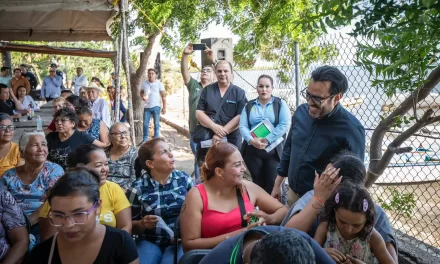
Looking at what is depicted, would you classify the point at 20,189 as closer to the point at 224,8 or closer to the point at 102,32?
the point at 102,32

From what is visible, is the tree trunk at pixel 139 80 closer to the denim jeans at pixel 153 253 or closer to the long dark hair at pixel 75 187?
the denim jeans at pixel 153 253

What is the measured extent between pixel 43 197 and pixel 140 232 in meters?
0.89

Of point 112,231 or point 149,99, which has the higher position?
point 149,99

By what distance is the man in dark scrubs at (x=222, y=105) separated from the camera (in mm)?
5090

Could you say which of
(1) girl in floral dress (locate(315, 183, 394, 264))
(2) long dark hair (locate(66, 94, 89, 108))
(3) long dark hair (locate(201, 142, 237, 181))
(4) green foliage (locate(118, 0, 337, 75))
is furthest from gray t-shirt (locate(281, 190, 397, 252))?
(4) green foliage (locate(118, 0, 337, 75))

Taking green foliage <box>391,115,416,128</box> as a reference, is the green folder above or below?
below

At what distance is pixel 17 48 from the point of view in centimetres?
888

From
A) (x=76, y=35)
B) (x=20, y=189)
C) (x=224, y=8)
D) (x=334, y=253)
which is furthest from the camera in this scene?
(x=224, y=8)

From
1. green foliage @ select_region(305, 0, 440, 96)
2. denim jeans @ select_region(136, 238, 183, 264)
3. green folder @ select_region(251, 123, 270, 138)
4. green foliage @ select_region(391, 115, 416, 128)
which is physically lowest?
denim jeans @ select_region(136, 238, 183, 264)

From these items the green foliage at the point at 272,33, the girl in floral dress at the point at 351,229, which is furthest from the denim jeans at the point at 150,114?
the girl in floral dress at the point at 351,229

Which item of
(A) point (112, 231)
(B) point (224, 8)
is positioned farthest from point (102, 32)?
(A) point (112, 231)

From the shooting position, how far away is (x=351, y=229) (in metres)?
2.23

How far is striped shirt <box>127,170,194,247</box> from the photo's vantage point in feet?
10.5

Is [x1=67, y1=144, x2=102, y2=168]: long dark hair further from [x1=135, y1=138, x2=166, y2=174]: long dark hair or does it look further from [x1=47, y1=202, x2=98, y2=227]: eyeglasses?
[x1=47, y1=202, x2=98, y2=227]: eyeglasses
